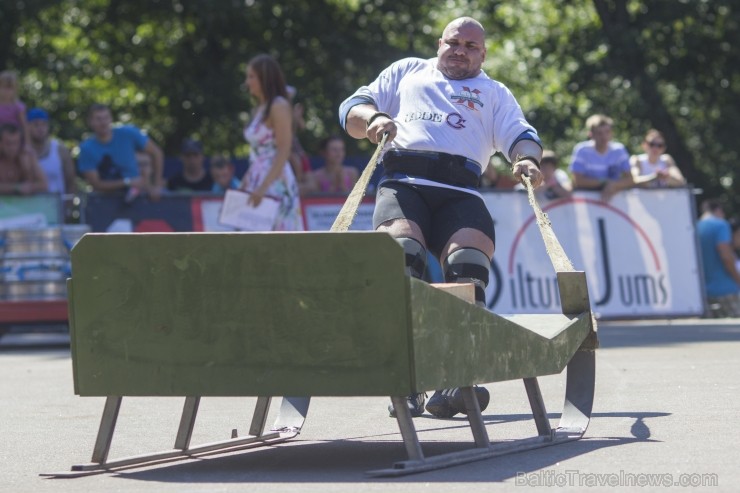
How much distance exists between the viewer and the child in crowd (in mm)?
14805

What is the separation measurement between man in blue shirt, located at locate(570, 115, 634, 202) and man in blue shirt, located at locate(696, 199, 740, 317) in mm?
1530

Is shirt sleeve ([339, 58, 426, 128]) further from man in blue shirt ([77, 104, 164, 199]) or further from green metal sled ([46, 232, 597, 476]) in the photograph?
man in blue shirt ([77, 104, 164, 199])

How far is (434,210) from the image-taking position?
734 centimetres

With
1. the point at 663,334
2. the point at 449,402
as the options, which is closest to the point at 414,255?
the point at 449,402

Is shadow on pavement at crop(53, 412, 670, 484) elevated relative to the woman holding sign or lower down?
lower down

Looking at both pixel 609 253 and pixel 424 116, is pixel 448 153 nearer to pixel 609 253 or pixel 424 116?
pixel 424 116

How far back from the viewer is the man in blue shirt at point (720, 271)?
17406 mm

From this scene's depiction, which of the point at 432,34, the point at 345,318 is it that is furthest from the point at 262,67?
the point at 432,34

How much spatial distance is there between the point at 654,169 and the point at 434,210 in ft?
32.6

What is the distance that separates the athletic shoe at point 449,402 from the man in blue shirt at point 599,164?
900 cm

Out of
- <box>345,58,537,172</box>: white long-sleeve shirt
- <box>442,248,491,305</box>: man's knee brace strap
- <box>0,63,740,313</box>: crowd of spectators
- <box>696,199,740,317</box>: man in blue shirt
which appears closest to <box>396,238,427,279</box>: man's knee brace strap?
<box>442,248,491,305</box>: man's knee brace strap

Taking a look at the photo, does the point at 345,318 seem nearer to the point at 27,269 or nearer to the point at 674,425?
the point at 674,425

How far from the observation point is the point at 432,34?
25.9m

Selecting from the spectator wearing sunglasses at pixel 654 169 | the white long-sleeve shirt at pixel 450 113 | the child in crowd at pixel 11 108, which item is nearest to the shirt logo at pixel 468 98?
the white long-sleeve shirt at pixel 450 113
